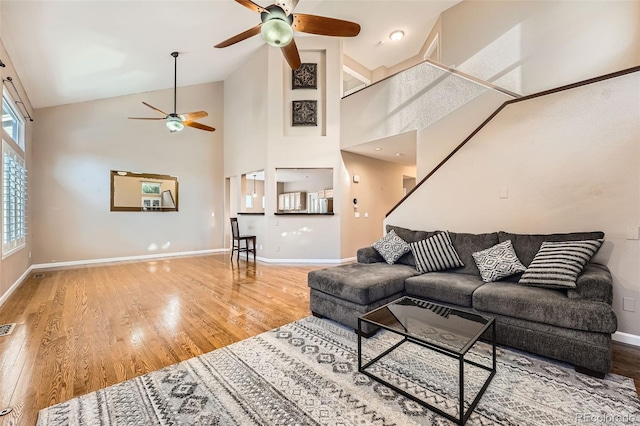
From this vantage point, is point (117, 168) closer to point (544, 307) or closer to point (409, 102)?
point (409, 102)

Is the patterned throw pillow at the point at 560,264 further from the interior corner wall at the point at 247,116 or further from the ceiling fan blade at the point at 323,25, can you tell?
the interior corner wall at the point at 247,116

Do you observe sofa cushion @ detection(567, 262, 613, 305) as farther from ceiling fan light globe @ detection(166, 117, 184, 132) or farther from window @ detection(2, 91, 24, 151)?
window @ detection(2, 91, 24, 151)

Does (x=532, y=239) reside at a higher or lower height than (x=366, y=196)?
lower

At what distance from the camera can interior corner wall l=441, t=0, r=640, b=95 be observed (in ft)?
11.4

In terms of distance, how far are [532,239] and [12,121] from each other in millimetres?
7142

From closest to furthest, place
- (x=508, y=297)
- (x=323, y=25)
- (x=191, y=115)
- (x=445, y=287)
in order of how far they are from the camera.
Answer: (x=508, y=297), (x=445, y=287), (x=323, y=25), (x=191, y=115)

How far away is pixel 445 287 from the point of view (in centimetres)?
250

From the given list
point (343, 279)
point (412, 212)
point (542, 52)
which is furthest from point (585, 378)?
point (542, 52)

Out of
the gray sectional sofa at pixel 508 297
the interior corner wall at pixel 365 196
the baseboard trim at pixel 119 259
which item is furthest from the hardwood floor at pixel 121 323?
the interior corner wall at pixel 365 196

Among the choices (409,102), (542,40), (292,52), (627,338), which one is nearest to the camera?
(627,338)

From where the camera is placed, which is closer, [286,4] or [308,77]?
[286,4]

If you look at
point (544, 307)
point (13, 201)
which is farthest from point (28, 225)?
point (544, 307)

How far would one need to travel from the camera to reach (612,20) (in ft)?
11.5

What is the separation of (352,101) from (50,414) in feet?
18.5
